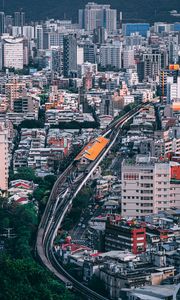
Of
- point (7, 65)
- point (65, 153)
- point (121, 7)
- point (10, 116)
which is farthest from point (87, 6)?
point (65, 153)

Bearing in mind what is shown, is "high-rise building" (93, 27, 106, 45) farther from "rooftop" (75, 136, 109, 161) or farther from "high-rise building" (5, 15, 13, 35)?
"rooftop" (75, 136, 109, 161)

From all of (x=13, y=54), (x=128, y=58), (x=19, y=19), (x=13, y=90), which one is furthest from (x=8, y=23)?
(x=13, y=90)

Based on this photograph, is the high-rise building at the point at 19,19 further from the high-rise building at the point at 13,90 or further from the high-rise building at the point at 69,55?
the high-rise building at the point at 13,90

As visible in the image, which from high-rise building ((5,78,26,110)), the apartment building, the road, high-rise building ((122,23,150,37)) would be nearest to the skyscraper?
the road

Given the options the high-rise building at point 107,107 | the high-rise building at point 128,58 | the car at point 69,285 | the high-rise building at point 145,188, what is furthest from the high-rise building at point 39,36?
the car at point 69,285

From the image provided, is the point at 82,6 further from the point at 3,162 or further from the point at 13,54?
the point at 3,162
